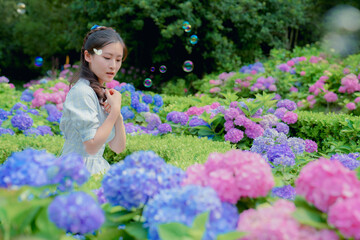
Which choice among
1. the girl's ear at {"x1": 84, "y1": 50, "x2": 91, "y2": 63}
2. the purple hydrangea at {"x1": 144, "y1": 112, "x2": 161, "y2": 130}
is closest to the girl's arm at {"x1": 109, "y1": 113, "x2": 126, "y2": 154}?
the girl's ear at {"x1": 84, "y1": 50, "x2": 91, "y2": 63}

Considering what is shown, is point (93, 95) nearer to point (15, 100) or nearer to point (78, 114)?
point (78, 114)

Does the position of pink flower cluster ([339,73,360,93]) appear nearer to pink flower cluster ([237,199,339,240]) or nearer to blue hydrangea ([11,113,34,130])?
blue hydrangea ([11,113,34,130])

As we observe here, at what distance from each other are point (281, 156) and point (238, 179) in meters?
1.51

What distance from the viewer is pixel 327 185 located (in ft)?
3.31

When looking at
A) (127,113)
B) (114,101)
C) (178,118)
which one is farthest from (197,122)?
(114,101)

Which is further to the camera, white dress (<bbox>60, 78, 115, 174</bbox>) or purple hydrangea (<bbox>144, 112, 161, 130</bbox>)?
purple hydrangea (<bbox>144, 112, 161, 130</bbox>)

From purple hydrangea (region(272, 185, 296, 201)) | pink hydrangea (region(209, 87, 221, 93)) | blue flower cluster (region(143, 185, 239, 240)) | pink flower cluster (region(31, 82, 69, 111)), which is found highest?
blue flower cluster (region(143, 185, 239, 240))

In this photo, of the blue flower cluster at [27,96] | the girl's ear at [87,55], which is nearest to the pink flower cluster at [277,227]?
the girl's ear at [87,55]

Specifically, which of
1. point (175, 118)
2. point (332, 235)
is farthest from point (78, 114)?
point (175, 118)

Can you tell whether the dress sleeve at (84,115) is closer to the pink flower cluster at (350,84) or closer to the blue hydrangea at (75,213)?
the blue hydrangea at (75,213)

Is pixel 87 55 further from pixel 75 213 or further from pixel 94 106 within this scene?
pixel 75 213

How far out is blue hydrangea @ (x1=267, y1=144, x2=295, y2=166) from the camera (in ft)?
8.25

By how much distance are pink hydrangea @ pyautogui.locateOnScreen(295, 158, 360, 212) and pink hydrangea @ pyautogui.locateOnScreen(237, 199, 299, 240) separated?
0.08 metres

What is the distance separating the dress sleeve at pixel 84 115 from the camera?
2277mm
